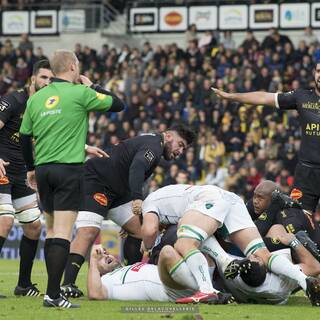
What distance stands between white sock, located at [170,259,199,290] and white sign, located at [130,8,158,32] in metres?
24.3

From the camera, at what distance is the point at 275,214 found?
458 inches

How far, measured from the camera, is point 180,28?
3366 cm

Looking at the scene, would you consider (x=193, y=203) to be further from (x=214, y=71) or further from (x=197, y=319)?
(x=214, y=71)

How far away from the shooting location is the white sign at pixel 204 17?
32719 millimetres

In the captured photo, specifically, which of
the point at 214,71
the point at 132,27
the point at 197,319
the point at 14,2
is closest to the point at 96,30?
the point at 132,27

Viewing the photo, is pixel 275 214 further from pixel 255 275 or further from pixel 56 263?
pixel 56 263

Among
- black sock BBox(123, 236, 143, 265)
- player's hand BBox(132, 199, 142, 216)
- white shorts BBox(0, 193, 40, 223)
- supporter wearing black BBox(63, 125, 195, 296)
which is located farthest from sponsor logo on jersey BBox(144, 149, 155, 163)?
white shorts BBox(0, 193, 40, 223)

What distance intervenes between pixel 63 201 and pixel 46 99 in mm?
969

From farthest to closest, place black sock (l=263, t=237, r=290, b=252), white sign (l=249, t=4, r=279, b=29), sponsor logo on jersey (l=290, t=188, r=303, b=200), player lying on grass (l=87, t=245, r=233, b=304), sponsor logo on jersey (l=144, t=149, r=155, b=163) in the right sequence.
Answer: white sign (l=249, t=4, r=279, b=29)
sponsor logo on jersey (l=290, t=188, r=303, b=200)
sponsor logo on jersey (l=144, t=149, r=155, b=163)
black sock (l=263, t=237, r=290, b=252)
player lying on grass (l=87, t=245, r=233, b=304)

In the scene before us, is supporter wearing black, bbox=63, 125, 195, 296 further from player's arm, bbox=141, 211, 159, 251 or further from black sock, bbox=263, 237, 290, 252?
black sock, bbox=263, 237, 290, 252

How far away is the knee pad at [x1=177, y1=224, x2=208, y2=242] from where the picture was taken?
1026 centimetres

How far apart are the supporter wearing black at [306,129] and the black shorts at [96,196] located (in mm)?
1784

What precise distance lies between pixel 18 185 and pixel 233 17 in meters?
21.4

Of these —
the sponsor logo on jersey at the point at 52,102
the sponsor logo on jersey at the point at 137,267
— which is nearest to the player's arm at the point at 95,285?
the sponsor logo on jersey at the point at 137,267
